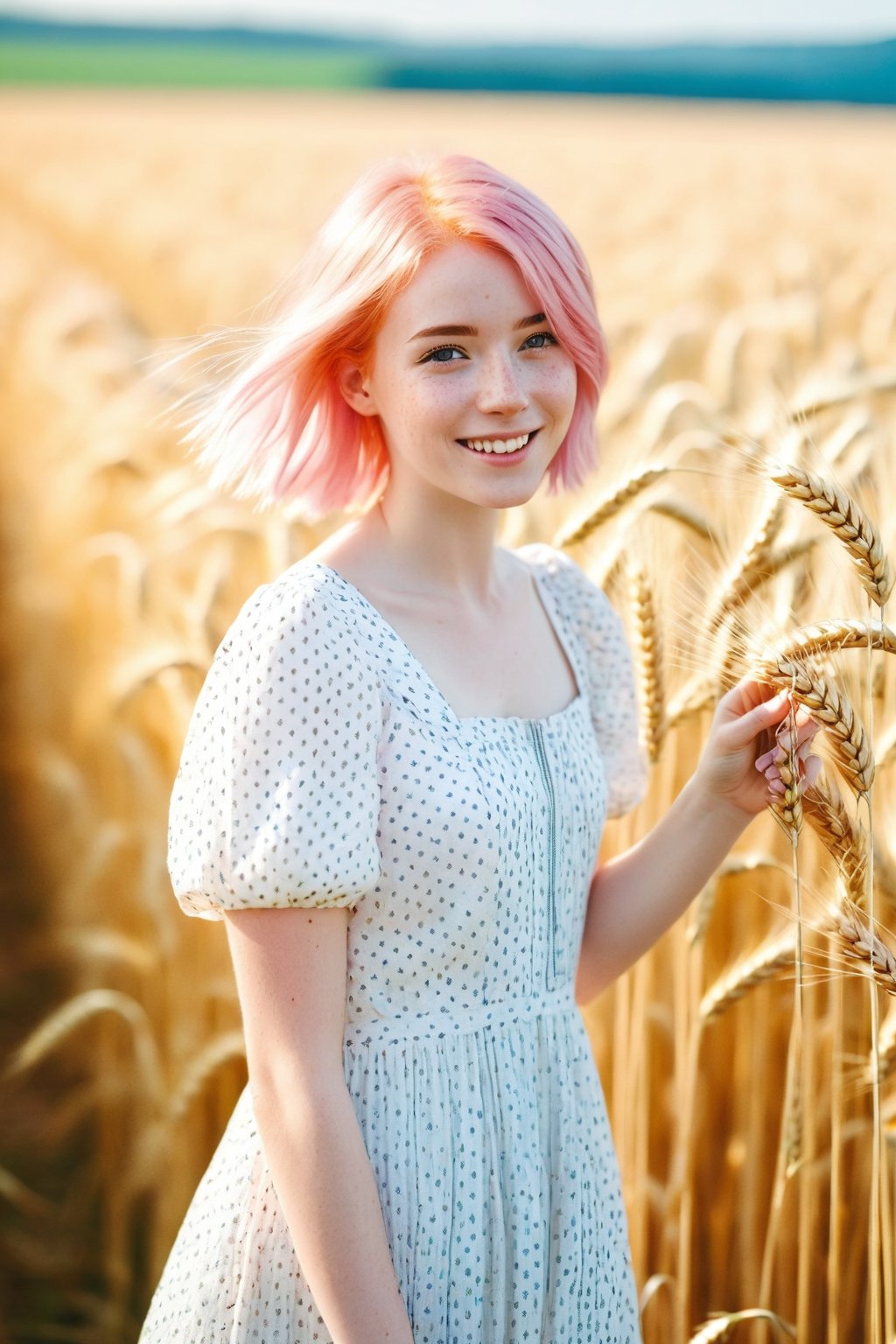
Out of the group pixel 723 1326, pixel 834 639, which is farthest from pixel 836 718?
pixel 723 1326

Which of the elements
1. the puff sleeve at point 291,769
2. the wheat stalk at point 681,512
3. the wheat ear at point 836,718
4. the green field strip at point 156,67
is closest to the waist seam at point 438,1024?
the puff sleeve at point 291,769

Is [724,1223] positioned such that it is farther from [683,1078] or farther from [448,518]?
[448,518]

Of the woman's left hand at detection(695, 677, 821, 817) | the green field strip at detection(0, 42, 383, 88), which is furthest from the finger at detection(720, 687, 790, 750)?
Result: the green field strip at detection(0, 42, 383, 88)

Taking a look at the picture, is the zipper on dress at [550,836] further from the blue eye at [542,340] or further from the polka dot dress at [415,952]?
the blue eye at [542,340]

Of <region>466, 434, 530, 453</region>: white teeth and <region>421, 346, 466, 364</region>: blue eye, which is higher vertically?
<region>421, 346, 466, 364</region>: blue eye

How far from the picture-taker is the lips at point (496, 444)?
4.08 ft

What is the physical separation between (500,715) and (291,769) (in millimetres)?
264

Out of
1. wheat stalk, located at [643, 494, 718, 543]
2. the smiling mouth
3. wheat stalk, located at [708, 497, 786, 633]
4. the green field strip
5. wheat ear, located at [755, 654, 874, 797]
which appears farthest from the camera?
the green field strip

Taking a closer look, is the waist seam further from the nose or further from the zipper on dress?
the nose

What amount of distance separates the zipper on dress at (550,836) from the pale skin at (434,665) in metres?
0.04

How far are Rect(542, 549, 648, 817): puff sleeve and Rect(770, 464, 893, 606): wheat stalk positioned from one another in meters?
0.39

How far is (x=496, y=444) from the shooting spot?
1243 mm

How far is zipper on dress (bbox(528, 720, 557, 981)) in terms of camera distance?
Answer: 1.33 meters

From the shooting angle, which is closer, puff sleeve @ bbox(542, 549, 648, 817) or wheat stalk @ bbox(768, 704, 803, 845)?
wheat stalk @ bbox(768, 704, 803, 845)
